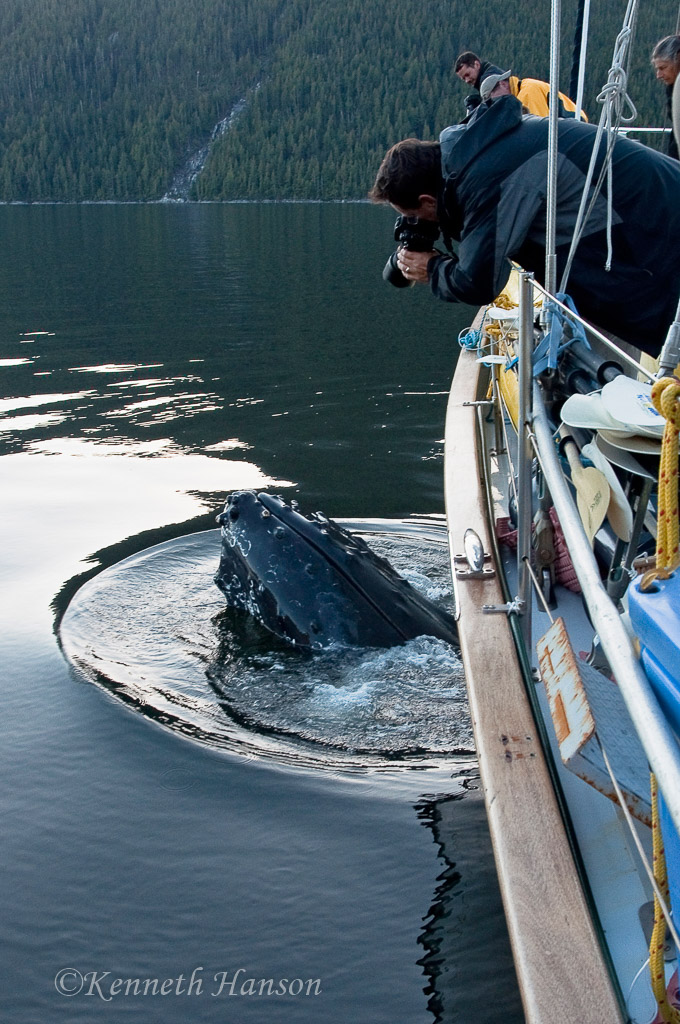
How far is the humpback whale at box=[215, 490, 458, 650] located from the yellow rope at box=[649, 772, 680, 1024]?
2.69m

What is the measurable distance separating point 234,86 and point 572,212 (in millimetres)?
148699

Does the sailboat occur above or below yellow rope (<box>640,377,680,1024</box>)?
below

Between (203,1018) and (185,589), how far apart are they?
10.4ft

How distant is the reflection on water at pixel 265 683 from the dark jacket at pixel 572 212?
1665mm

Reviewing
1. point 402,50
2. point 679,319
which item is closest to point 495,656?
point 679,319

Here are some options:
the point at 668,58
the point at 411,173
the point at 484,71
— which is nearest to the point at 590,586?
the point at 411,173

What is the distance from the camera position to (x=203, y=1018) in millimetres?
2801

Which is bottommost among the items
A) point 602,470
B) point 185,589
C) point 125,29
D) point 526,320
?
point 185,589

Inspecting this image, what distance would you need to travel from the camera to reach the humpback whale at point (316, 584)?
455 centimetres

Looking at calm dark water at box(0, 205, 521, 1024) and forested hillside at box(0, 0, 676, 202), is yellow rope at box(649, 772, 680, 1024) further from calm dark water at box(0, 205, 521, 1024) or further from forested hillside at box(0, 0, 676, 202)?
forested hillside at box(0, 0, 676, 202)

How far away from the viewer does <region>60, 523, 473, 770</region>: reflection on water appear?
411 cm

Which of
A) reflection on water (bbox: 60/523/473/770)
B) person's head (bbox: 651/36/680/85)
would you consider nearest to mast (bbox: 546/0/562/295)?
reflection on water (bbox: 60/523/473/770)

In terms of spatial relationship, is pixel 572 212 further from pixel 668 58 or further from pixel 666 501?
pixel 668 58

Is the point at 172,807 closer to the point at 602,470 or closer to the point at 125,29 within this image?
the point at 602,470
